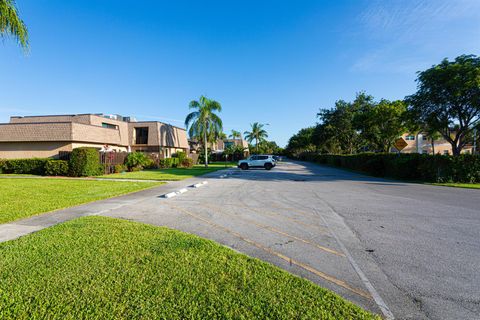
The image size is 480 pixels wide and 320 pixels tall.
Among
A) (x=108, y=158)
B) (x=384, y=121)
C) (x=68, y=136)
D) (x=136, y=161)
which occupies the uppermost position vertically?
(x=384, y=121)

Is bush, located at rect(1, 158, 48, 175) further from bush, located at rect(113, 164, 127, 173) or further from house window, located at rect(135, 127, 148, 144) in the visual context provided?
house window, located at rect(135, 127, 148, 144)

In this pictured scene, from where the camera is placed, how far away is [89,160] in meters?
17.4

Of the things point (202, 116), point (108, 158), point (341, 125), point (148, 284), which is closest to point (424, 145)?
point (341, 125)

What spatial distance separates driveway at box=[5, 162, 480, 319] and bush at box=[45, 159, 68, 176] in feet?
40.6

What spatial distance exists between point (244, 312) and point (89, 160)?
1911cm

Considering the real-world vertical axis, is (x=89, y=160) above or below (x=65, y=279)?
above

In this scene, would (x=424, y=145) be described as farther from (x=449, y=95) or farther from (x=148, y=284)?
(x=148, y=284)

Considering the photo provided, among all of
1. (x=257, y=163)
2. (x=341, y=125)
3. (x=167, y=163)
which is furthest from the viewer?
(x=341, y=125)

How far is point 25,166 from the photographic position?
1875 cm

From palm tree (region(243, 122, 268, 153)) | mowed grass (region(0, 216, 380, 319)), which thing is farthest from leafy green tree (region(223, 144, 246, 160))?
mowed grass (region(0, 216, 380, 319))

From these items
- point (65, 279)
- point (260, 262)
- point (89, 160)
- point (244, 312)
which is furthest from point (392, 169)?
point (89, 160)

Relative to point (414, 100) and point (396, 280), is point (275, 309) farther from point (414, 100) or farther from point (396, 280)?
point (414, 100)

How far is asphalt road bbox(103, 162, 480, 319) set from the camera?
9.32 feet

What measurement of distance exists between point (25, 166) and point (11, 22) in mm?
16911
